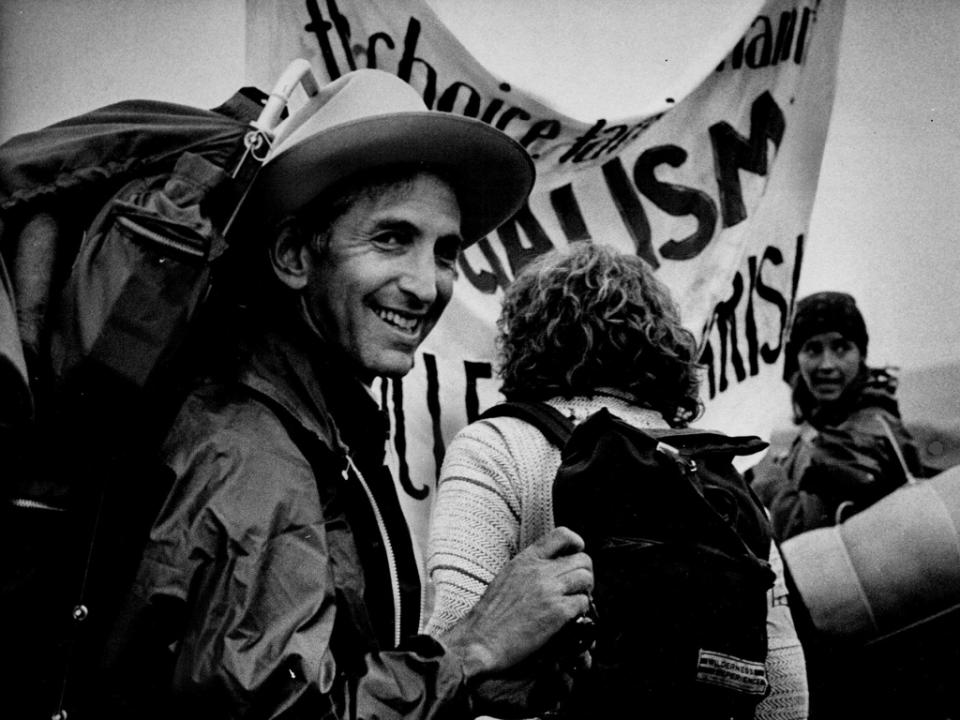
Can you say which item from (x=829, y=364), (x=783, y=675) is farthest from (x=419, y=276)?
(x=829, y=364)

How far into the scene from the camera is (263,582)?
131 centimetres

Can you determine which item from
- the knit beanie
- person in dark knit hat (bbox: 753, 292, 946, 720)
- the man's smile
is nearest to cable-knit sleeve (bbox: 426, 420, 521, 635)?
the man's smile

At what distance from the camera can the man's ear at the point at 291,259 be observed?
176 centimetres

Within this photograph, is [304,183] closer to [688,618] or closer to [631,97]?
[688,618]

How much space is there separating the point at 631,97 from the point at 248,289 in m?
2.02

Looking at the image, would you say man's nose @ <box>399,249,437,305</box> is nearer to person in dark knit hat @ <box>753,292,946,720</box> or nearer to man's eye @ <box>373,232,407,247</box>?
man's eye @ <box>373,232,407,247</box>

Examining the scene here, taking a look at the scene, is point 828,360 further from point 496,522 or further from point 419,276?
point 419,276

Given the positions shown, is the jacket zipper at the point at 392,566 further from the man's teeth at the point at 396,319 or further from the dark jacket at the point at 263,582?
the man's teeth at the point at 396,319

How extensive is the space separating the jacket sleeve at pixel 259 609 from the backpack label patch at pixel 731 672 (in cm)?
62

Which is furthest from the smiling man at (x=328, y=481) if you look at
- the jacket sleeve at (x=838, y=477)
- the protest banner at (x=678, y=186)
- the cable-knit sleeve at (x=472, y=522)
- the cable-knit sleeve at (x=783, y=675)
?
the jacket sleeve at (x=838, y=477)

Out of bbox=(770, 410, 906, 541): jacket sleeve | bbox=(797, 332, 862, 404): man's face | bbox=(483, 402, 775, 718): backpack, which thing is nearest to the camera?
bbox=(483, 402, 775, 718): backpack

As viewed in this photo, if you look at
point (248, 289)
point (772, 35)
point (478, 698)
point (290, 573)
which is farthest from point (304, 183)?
point (772, 35)

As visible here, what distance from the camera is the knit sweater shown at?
6.76 ft

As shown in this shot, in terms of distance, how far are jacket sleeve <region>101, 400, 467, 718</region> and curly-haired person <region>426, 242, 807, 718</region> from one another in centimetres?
65
